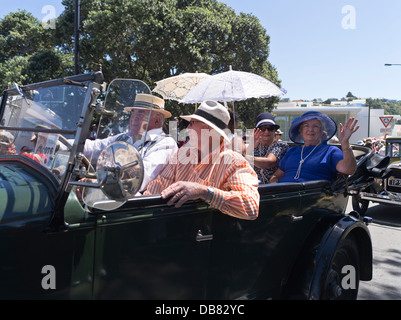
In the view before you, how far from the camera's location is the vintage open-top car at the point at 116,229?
4.29 feet

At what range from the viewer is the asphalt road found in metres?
3.71

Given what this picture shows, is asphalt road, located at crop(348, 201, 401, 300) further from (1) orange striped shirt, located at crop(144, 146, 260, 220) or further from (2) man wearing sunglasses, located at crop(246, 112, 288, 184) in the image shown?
(1) orange striped shirt, located at crop(144, 146, 260, 220)

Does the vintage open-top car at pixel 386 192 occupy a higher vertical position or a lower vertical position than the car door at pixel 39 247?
lower

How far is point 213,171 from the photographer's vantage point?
213 cm

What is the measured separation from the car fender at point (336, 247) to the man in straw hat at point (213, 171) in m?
0.75

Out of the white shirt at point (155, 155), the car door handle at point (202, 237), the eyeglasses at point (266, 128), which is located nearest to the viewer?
the car door handle at point (202, 237)

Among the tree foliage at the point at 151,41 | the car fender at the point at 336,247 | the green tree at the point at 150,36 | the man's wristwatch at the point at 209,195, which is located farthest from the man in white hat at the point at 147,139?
the tree foliage at the point at 151,41

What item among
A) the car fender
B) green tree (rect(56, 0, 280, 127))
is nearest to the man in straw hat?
the car fender

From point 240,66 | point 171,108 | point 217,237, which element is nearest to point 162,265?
point 217,237

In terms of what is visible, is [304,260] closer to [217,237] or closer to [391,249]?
[217,237]

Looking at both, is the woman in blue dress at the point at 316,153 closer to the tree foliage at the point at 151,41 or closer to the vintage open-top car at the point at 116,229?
the vintage open-top car at the point at 116,229

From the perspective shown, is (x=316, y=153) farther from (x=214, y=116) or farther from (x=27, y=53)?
(x=27, y=53)

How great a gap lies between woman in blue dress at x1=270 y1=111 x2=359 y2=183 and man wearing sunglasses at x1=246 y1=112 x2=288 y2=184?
19 cm

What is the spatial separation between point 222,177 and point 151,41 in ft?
41.8
